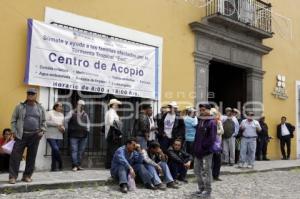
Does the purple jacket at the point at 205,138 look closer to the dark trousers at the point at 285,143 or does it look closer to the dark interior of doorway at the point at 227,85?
the dark interior of doorway at the point at 227,85

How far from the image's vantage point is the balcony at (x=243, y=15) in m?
13.3

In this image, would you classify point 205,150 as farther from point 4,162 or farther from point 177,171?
point 4,162

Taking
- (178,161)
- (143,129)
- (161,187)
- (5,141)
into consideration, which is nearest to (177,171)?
(178,161)

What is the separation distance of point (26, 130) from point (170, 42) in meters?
5.64

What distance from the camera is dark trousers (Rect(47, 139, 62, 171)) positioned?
30.7 feet

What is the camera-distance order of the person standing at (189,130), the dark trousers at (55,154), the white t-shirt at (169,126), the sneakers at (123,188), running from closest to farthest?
the sneakers at (123,188)
the dark trousers at (55,154)
the white t-shirt at (169,126)
the person standing at (189,130)

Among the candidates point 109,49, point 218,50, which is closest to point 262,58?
point 218,50

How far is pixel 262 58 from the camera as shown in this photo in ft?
50.5

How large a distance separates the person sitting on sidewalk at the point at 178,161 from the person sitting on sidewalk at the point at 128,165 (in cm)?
87

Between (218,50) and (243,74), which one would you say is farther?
(243,74)

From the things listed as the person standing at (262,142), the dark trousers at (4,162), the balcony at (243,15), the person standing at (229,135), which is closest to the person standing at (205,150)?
the dark trousers at (4,162)

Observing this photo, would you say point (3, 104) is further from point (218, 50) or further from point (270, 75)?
point (270, 75)

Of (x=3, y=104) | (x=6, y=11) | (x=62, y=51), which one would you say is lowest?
(x=3, y=104)

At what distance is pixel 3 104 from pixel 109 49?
9.23ft
